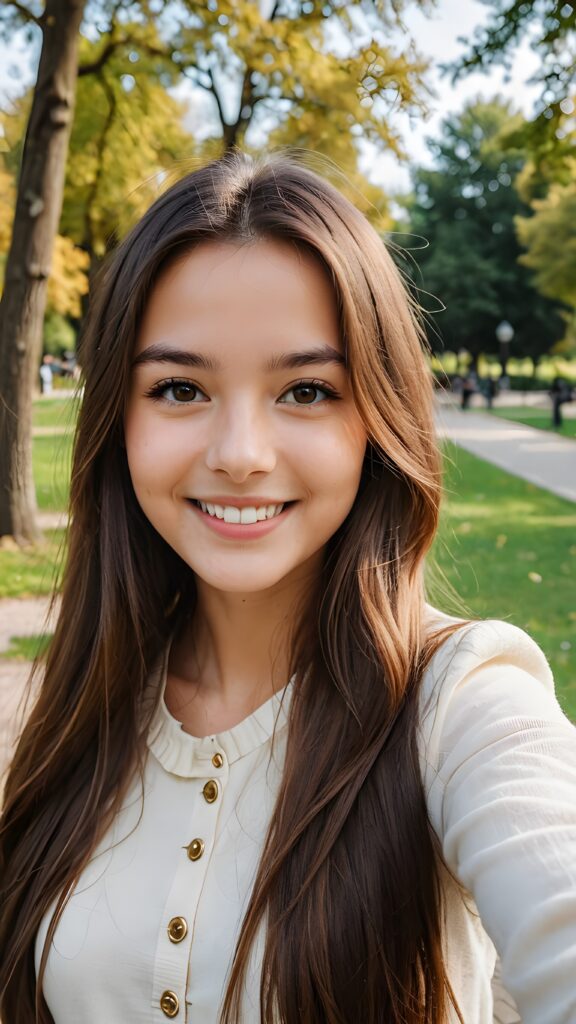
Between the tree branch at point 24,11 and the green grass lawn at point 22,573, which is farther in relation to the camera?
the tree branch at point 24,11

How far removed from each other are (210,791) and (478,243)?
4962 cm

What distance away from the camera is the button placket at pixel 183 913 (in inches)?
55.4

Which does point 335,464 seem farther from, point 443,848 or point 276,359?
point 443,848

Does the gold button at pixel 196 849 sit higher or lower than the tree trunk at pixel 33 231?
lower

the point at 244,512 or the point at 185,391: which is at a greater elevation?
the point at 185,391

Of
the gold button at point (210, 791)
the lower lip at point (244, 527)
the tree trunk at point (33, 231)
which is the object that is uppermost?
the tree trunk at point (33, 231)

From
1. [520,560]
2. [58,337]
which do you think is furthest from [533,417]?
[58,337]

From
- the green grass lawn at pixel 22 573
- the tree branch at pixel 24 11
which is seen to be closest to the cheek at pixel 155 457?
the green grass lawn at pixel 22 573

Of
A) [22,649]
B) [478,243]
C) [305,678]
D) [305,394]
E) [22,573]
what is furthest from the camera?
[478,243]

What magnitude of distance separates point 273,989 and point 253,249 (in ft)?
3.70

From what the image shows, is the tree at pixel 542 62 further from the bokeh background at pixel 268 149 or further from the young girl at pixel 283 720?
the young girl at pixel 283 720

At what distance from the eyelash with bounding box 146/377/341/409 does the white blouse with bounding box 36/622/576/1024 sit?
1.45 ft

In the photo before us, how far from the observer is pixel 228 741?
5.27ft

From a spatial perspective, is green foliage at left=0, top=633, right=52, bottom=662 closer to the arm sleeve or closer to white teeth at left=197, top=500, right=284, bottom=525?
white teeth at left=197, top=500, right=284, bottom=525
